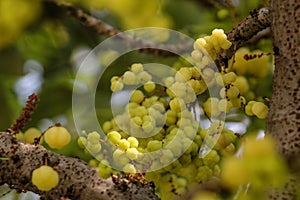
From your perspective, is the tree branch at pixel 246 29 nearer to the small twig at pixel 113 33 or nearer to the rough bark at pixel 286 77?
the rough bark at pixel 286 77

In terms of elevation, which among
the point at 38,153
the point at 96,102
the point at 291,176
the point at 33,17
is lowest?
the point at 291,176

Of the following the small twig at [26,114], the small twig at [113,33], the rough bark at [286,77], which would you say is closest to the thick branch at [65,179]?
the small twig at [26,114]

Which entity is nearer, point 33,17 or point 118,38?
point 118,38

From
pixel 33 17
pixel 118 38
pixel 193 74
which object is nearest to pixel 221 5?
pixel 118 38

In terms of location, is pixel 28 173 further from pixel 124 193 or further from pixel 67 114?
pixel 67 114

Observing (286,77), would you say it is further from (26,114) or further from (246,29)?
(26,114)

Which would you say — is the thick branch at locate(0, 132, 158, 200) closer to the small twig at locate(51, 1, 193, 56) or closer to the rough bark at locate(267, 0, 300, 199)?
the rough bark at locate(267, 0, 300, 199)

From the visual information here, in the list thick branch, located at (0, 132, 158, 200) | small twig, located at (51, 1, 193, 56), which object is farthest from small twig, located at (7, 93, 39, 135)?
small twig, located at (51, 1, 193, 56)
